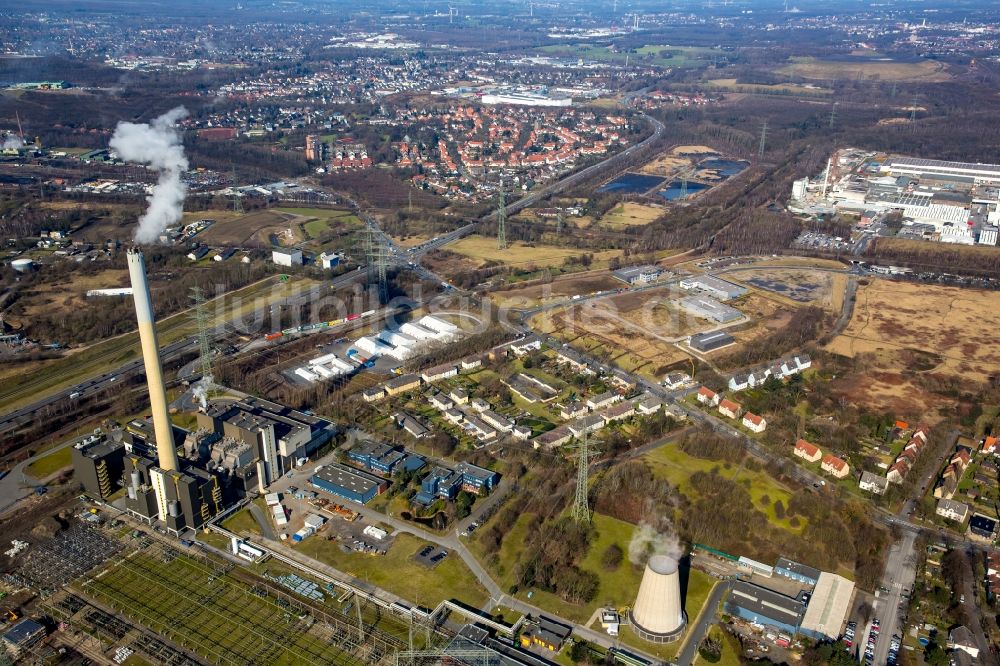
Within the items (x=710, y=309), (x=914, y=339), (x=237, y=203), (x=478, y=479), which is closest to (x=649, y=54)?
(x=237, y=203)

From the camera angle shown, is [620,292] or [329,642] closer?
[329,642]

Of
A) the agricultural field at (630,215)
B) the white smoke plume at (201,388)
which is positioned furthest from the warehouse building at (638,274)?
the white smoke plume at (201,388)

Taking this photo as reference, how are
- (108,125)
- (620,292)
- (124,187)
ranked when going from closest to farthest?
(620,292) → (124,187) → (108,125)

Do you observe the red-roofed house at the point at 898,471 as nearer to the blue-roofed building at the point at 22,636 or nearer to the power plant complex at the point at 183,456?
the power plant complex at the point at 183,456

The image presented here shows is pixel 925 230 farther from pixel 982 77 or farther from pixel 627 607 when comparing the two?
pixel 982 77

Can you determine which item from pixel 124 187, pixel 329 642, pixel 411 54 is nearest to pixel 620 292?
pixel 329 642

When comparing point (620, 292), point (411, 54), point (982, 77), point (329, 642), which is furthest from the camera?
point (411, 54)
